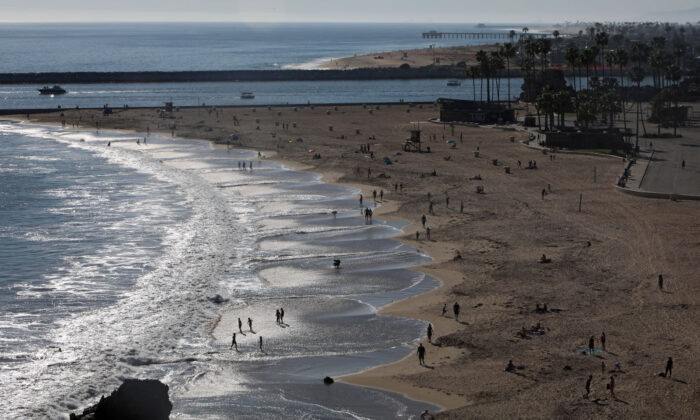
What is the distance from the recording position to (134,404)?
2586 cm

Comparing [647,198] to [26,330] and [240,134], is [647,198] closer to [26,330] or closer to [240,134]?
[26,330]

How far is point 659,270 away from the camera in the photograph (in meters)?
45.8

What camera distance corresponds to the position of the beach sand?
31172 millimetres

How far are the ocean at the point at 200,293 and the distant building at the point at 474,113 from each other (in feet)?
146

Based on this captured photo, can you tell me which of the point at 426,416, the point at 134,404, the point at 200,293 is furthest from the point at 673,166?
the point at 134,404

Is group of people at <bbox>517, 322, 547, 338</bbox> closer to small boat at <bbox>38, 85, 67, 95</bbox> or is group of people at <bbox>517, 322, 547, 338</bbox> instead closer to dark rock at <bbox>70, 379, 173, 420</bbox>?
dark rock at <bbox>70, 379, 173, 420</bbox>

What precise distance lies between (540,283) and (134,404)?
82.4ft

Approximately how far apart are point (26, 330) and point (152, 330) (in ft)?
19.8

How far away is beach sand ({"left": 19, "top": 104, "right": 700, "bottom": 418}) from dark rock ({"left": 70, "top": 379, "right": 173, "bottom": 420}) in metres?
9.29

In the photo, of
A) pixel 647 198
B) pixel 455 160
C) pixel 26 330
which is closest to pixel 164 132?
pixel 455 160

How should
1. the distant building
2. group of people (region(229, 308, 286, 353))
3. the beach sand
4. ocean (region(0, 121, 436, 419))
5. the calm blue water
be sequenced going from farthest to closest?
the calm blue water
the distant building
group of people (region(229, 308, 286, 353))
ocean (region(0, 121, 436, 419))
the beach sand

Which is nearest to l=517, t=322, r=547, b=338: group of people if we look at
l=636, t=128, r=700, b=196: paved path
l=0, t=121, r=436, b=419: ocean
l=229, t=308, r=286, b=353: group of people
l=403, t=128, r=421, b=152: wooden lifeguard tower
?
l=0, t=121, r=436, b=419: ocean

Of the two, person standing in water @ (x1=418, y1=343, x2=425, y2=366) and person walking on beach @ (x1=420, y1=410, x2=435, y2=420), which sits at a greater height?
person standing in water @ (x1=418, y1=343, x2=425, y2=366)

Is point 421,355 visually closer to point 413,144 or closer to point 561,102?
point 413,144
